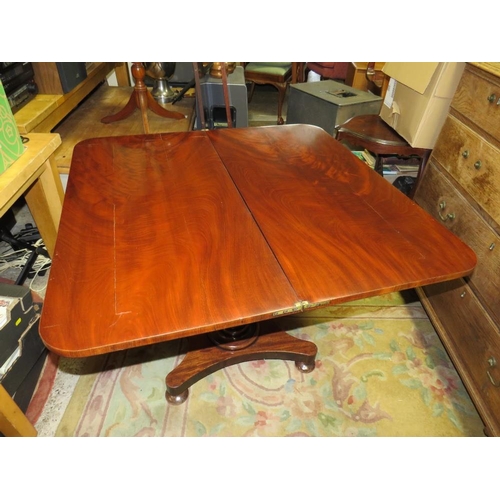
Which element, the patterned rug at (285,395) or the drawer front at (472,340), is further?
the patterned rug at (285,395)

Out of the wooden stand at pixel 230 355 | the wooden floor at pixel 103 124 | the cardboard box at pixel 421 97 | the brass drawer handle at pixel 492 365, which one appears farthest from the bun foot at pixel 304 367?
the wooden floor at pixel 103 124

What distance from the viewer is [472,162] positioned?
1.25m

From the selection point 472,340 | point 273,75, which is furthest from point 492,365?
point 273,75

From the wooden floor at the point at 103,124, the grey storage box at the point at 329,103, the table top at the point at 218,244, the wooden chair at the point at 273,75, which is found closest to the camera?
the table top at the point at 218,244

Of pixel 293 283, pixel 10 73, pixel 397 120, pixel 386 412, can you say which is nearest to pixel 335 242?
pixel 293 283

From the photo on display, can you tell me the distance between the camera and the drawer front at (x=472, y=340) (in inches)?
45.4

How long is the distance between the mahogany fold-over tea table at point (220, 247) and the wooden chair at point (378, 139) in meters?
0.40

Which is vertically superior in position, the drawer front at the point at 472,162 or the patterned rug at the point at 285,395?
the drawer front at the point at 472,162

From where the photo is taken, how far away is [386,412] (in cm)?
132

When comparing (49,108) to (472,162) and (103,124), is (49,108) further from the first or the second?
(472,162)

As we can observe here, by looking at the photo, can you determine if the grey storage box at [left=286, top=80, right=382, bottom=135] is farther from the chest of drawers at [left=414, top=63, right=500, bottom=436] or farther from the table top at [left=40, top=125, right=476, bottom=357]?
the table top at [left=40, top=125, right=476, bottom=357]

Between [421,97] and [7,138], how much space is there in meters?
1.66

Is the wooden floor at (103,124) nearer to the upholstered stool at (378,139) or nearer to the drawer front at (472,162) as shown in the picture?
the upholstered stool at (378,139)

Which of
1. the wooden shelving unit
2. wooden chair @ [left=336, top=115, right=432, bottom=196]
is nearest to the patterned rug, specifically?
wooden chair @ [left=336, top=115, right=432, bottom=196]
